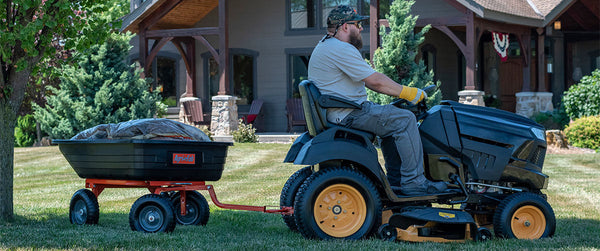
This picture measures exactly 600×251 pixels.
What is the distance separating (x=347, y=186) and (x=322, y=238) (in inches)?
16.8

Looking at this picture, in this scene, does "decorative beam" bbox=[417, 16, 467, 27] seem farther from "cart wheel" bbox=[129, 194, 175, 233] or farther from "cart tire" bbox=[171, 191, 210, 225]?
"cart wheel" bbox=[129, 194, 175, 233]

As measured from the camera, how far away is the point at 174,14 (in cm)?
2127

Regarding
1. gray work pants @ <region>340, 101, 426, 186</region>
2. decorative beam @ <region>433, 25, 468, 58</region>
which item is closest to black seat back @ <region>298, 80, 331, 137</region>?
gray work pants @ <region>340, 101, 426, 186</region>

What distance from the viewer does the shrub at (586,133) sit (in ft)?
56.2

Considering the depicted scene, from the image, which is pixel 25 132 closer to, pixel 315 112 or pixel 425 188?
pixel 315 112

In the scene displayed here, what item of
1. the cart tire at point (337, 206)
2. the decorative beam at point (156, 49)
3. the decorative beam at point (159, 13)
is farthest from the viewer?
the decorative beam at point (159, 13)

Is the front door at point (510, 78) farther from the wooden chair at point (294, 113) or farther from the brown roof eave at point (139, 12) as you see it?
the brown roof eave at point (139, 12)

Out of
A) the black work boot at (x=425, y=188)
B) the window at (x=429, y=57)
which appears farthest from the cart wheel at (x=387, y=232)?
the window at (x=429, y=57)

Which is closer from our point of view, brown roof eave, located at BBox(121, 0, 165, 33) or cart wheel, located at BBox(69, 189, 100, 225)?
cart wheel, located at BBox(69, 189, 100, 225)

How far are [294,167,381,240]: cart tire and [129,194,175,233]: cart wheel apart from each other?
1.25m

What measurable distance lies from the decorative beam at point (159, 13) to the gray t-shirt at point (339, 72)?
1477 cm

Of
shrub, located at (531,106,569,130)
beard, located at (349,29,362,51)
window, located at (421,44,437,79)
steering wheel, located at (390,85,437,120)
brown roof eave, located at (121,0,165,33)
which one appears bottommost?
shrub, located at (531,106,569,130)

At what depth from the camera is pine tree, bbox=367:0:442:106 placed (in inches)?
651

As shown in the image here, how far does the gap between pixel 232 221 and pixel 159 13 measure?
13.7 meters
